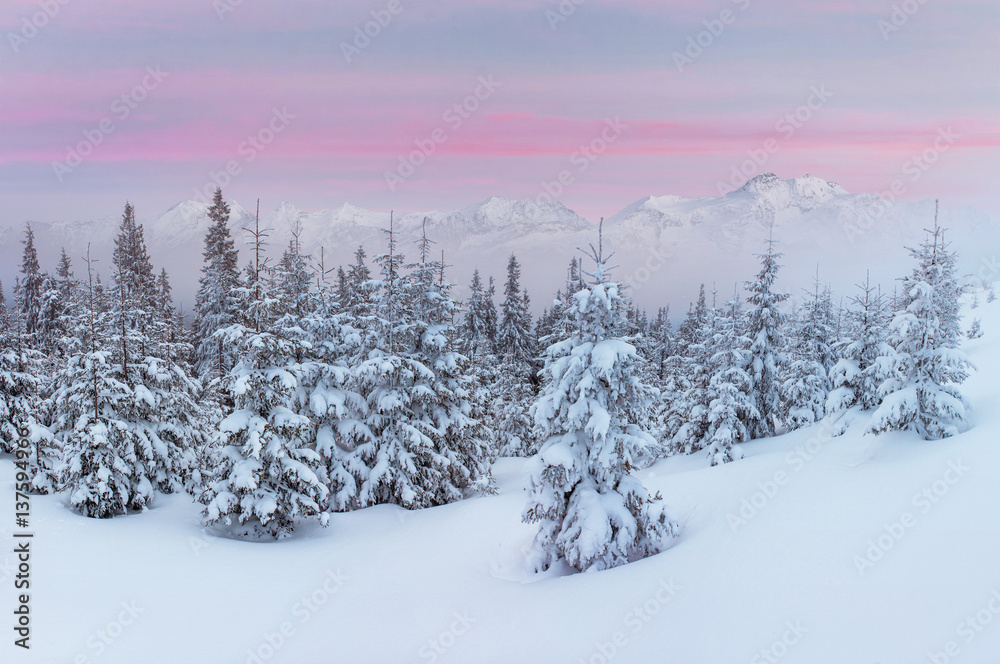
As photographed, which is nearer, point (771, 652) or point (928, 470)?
point (771, 652)

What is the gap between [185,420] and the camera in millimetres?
22047

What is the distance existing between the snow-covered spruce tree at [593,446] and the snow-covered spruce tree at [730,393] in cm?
1592

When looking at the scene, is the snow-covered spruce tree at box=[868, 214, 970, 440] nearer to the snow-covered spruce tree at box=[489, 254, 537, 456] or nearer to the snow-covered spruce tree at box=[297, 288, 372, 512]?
the snow-covered spruce tree at box=[297, 288, 372, 512]

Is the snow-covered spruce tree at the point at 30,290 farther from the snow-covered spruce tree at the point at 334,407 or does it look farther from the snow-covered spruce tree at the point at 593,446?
the snow-covered spruce tree at the point at 593,446

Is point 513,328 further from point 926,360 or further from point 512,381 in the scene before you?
point 926,360

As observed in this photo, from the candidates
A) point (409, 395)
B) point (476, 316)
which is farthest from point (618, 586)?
point (476, 316)

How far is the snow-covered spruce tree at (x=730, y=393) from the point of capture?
29.1 meters

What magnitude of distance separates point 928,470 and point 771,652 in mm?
7649

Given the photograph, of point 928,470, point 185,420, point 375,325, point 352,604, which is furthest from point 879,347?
point 185,420

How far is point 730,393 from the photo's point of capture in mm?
29875

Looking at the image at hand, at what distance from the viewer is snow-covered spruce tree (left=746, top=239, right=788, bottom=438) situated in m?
28.2

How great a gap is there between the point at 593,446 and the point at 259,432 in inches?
411

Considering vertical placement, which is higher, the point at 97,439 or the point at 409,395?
the point at 409,395

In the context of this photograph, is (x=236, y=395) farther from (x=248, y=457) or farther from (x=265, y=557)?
(x=265, y=557)
